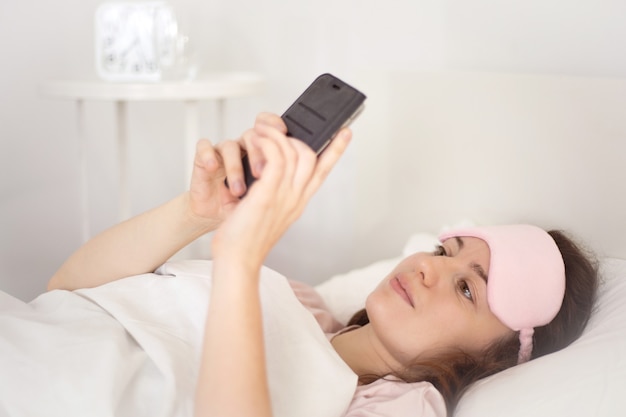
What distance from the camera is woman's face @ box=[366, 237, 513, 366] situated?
3.49 feet

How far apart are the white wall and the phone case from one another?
2.94ft

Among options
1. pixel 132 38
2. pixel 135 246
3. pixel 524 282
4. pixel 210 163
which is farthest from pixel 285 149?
pixel 132 38

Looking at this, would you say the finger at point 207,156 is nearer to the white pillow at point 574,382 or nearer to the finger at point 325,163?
the finger at point 325,163

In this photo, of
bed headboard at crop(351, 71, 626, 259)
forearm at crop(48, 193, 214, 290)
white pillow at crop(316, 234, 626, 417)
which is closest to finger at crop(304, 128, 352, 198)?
forearm at crop(48, 193, 214, 290)

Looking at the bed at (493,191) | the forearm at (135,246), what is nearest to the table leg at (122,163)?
the bed at (493,191)

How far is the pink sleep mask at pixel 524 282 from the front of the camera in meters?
1.07

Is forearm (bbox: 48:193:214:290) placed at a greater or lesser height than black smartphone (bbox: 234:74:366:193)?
lesser

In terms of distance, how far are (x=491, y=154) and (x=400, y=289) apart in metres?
0.47

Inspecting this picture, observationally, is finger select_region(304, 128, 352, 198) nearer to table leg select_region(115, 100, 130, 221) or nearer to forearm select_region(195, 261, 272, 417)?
forearm select_region(195, 261, 272, 417)

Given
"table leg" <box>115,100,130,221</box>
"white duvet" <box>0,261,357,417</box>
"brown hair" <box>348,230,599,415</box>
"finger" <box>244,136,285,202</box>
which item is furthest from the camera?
"table leg" <box>115,100,130,221</box>

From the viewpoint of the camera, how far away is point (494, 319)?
3.57ft

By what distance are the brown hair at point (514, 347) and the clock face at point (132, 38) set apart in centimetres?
84

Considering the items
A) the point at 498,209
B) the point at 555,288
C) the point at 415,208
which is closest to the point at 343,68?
the point at 415,208

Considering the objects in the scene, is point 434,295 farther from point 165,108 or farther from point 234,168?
point 165,108
